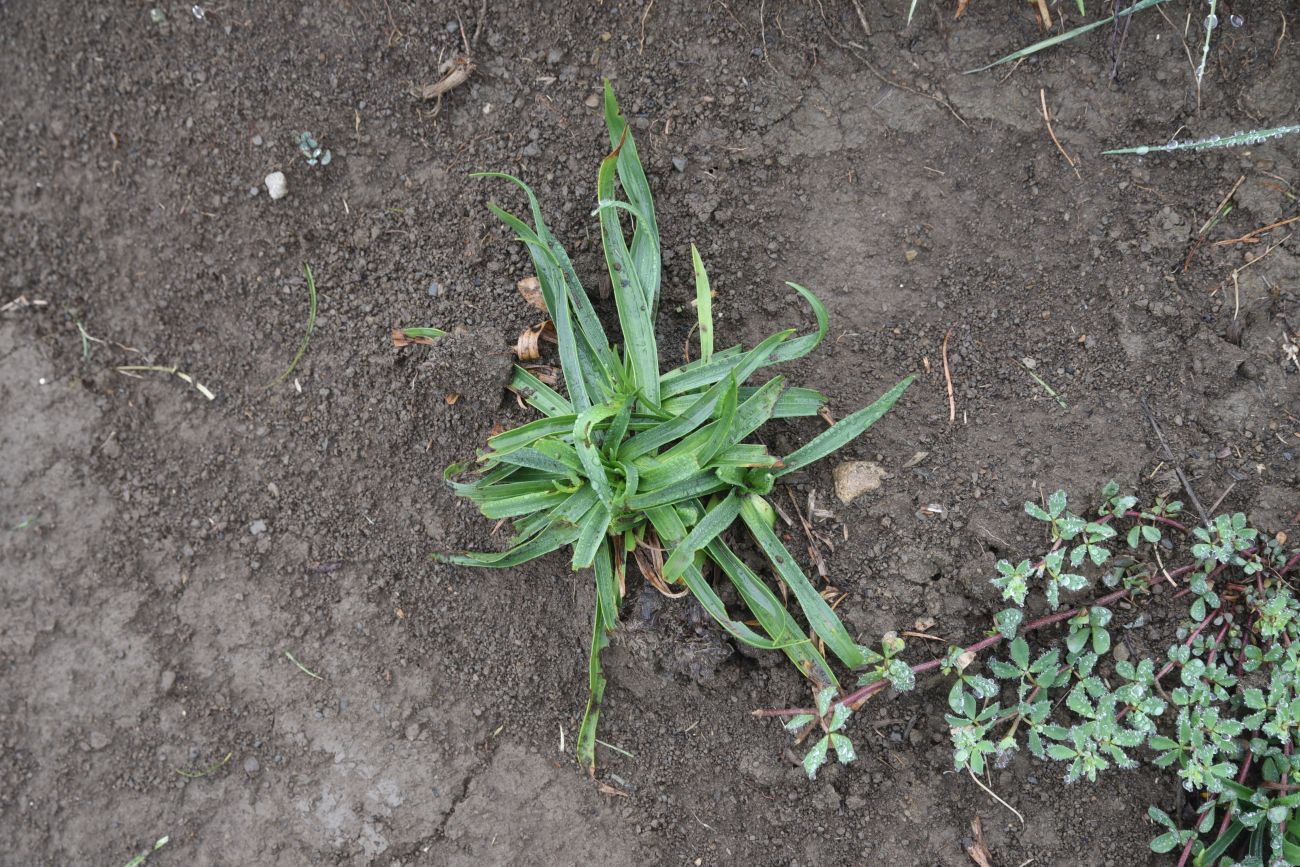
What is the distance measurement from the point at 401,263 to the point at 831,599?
4.69 feet

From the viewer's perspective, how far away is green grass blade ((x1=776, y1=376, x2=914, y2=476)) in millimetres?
2068

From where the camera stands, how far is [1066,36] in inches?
83.4

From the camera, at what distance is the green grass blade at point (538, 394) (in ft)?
7.18

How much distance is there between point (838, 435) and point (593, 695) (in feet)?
2.93

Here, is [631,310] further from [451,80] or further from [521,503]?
[451,80]

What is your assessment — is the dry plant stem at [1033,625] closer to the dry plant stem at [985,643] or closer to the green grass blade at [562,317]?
the dry plant stem at [985,643]

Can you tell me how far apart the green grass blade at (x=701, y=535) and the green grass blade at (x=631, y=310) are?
30 centimetres

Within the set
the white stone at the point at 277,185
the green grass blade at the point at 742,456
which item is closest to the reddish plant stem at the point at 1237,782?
the green grass blade at the point at 742,456

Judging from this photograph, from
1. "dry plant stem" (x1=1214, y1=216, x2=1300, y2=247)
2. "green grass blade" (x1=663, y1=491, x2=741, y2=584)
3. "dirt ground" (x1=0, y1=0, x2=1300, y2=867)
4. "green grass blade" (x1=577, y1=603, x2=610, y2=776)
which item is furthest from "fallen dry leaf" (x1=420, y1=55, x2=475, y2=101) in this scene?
"dry plant stem" (x1=1214, y1=216, x2=1300, y2=247)

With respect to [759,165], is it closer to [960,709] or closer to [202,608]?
[960,709]

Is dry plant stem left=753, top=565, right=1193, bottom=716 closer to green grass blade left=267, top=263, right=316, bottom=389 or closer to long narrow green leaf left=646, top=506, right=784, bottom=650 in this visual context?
long narrow green leaf left=646, top=506, right=784, bottom=650

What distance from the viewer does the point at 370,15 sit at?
241cm

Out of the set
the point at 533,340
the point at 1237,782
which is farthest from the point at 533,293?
the point at 1237,782

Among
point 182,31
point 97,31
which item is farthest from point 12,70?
point 182,31
